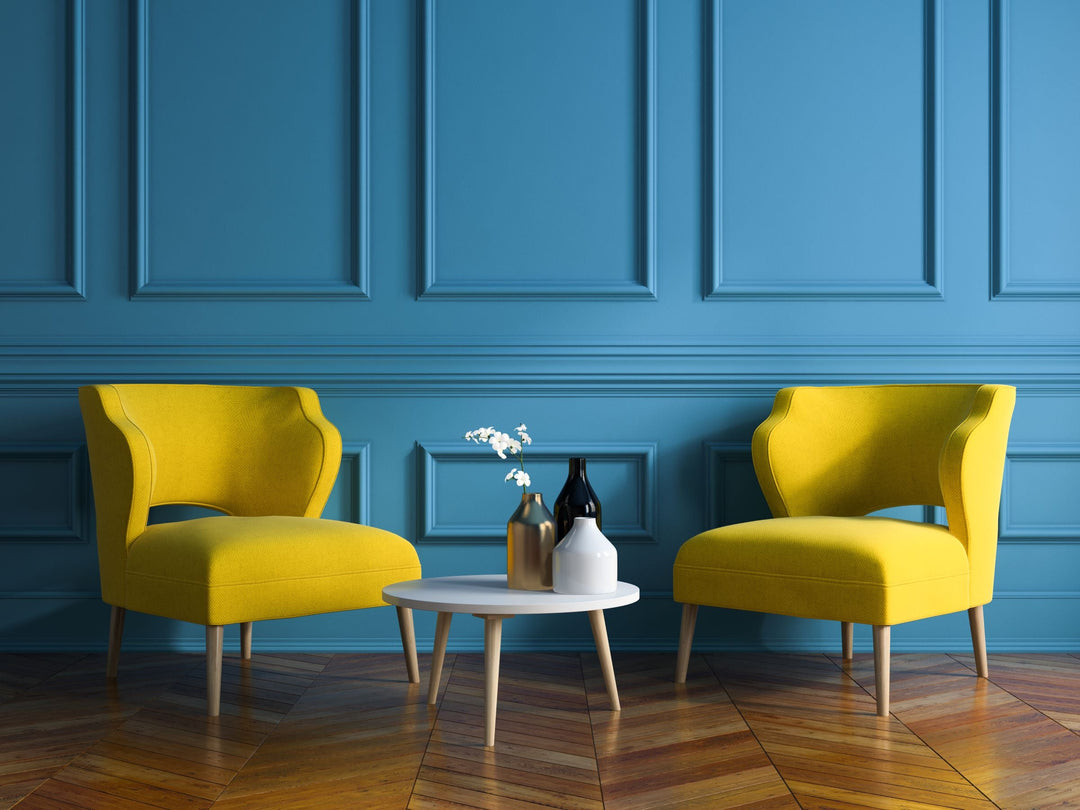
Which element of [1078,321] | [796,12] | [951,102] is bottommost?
[1078,321]

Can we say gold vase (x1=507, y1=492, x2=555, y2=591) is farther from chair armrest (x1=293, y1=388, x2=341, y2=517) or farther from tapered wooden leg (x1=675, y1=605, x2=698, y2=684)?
chair armrest (x1=293, y1=388, x2=341, y2=517)

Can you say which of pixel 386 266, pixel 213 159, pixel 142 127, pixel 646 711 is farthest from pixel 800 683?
pixel 142 127

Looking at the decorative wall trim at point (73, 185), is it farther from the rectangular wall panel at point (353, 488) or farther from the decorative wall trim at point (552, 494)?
the decorative wall trim at point (552, 494)

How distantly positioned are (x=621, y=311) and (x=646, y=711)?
4.18 feet

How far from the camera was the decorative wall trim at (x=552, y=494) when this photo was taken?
2.99 metres

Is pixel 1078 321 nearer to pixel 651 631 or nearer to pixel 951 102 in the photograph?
pixel 951 102

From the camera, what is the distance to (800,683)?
255 cm

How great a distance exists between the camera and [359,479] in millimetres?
2990

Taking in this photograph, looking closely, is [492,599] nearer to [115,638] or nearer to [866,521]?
[866,521]

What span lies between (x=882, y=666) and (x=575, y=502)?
0.80m

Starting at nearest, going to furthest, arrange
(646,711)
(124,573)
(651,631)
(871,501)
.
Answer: (646,711) < (124,573) < (871,501) < (651,631)

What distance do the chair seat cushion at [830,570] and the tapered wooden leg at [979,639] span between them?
0.18m

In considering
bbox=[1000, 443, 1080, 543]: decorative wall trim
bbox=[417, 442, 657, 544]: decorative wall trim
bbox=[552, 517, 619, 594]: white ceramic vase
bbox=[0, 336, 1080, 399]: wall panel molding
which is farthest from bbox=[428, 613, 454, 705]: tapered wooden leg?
bbox=[1000, 443, 1080, 543]: decorative wall trim

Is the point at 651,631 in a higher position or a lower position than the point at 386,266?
lower
